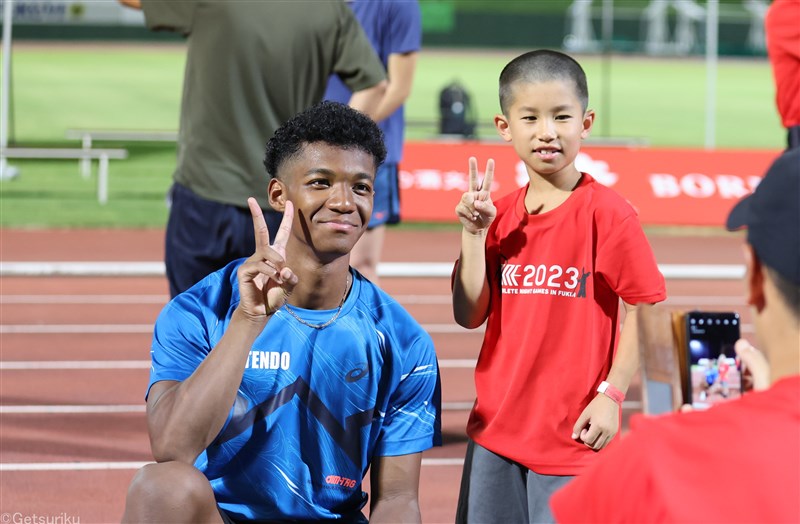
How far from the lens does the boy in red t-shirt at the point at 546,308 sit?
379 cm

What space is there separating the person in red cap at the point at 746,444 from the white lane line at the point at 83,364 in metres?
6.83

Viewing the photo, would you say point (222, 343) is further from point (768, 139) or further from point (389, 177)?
point (768, 139)

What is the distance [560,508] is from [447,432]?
501 cm

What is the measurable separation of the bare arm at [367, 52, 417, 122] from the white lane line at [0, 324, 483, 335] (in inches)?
129

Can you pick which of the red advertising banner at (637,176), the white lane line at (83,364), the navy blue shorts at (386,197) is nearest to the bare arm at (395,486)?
the navy blue shorts at (386,197)

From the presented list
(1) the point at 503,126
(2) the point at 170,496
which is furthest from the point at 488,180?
(2) the point at 170,496

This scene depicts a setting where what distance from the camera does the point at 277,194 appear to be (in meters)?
3.86

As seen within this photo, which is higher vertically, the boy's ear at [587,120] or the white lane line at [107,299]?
the boy's ear at [587,120]

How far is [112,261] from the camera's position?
13219 millimetres

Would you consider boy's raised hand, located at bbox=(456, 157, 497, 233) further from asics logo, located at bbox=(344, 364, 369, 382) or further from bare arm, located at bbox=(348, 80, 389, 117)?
bare arm, located at bbox=(348, 80, 389, 117)

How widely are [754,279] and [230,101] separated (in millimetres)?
3693

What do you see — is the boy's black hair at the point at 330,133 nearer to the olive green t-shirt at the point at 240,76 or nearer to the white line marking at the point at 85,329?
the olive green t-shirt at the point at 240,76

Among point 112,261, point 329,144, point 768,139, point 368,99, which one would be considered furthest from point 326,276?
point 768,139

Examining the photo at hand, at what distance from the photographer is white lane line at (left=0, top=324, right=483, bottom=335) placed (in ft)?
32.3
